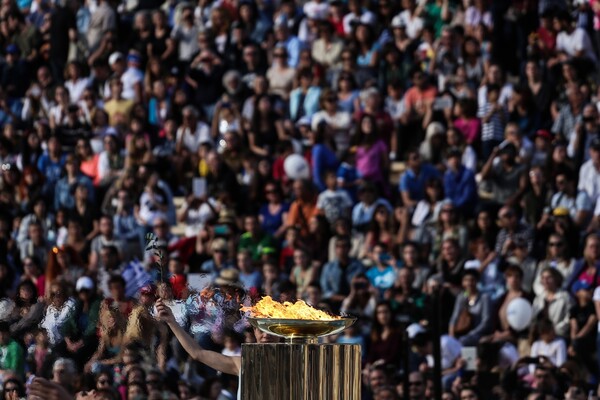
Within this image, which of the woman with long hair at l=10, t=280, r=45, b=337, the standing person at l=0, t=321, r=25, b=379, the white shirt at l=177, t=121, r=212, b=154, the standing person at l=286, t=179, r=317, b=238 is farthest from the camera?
the white shirt at l=177, t=121, r=212, b=154

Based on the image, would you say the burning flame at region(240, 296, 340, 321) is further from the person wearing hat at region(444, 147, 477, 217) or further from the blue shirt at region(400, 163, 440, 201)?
the blue shirt at region(400, 163, 440, 201)

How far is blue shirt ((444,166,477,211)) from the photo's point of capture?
17.6 m

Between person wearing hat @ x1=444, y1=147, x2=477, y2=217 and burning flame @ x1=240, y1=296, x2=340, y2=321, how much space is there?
861 cm

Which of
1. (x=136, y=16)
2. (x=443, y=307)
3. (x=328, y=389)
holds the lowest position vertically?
(x=328, y=389)

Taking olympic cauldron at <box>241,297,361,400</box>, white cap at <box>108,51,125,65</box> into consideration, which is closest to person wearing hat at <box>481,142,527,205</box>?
white cap at <box>108,51,125,65</box>

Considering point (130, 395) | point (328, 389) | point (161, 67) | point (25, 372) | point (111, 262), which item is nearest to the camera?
point (328, 389)

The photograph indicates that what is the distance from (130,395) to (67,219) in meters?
6.40

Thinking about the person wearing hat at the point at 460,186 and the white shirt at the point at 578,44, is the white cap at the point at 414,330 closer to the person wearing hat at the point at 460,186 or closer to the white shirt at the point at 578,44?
the person wearing hat at the point at 460,186

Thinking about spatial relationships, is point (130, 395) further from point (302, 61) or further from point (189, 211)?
point (302, 61)

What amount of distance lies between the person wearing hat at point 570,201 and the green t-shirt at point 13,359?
6.25m

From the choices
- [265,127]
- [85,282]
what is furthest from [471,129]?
[85,282]

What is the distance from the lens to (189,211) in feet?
62.8

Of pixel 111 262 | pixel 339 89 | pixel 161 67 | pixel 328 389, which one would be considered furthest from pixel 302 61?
pixel 328 389

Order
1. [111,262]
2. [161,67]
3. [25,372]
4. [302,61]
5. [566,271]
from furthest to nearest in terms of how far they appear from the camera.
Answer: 1. [161,67]
2. [302,61]
3. [111,262]
4. [566,271]
5. [25,372]
